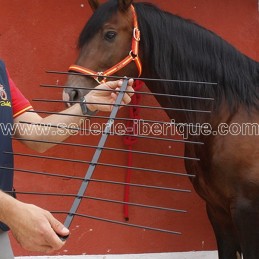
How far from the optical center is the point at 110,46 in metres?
2.13

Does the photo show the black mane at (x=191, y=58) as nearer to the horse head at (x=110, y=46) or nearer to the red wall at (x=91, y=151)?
the horse head at (x=110, y=46)

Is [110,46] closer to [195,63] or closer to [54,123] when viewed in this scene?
[195,63]

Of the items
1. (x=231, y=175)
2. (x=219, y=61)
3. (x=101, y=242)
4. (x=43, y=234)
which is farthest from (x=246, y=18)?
(x=43, y=234)

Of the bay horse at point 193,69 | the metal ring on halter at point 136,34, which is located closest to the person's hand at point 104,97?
the bay horse at point 193,69

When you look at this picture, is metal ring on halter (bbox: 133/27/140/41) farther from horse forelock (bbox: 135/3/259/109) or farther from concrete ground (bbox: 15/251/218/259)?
concrete ground (bbox: 15/251/218/259)

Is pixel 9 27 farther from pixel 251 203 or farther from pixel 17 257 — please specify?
pixel 251 203

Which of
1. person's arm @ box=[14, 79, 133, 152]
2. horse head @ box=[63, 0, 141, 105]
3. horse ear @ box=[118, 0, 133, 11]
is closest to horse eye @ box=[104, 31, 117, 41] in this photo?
horse head @ box=[63, 0, 141, 105]

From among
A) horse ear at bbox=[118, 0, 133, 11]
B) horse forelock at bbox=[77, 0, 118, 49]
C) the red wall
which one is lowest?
the red wall

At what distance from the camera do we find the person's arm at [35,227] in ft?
2.97

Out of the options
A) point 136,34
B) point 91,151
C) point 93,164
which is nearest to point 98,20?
point 136,34

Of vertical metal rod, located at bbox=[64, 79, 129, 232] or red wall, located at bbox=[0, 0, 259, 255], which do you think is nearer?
vertical metal rod, located at bbox=[64, 79, 129, 232]

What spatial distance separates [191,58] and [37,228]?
1406mm

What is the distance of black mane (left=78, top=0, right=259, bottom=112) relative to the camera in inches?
82.9

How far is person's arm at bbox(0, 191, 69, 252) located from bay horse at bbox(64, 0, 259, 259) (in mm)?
1139
